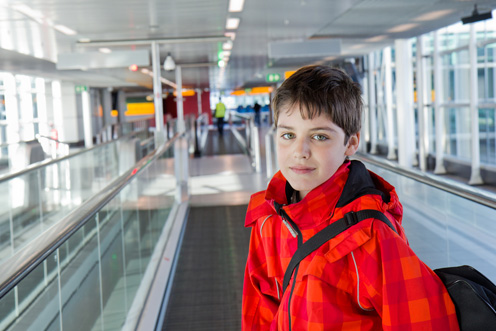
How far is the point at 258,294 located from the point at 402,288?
1.72 ft

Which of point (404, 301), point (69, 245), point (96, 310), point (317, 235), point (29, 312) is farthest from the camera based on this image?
point (96, 310)

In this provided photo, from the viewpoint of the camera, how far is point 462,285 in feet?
3.92

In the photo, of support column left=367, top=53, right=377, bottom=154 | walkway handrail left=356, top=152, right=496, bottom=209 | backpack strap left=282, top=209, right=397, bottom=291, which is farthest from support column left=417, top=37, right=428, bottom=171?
backpack strap left=282, top=209, right=397, bottom=291

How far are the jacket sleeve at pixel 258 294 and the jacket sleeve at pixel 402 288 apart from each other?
0.42 m

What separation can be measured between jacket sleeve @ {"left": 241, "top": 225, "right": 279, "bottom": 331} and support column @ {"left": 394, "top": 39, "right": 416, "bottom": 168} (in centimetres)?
1333

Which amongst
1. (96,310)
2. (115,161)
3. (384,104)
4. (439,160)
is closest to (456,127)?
(439,160)

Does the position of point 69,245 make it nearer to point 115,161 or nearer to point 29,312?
point 29,312

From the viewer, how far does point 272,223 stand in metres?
1.51

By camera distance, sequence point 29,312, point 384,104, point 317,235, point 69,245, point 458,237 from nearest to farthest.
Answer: point 317,235 < point 29,312 < point 69,245 < point 458,237 < point 384,104

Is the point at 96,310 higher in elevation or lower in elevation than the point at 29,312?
lower

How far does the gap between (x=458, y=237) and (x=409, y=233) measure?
1176 mm

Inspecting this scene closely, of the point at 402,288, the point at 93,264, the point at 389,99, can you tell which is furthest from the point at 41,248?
the point at 389,99

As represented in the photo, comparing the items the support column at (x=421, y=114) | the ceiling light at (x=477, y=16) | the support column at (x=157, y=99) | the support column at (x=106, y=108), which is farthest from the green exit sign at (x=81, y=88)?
the ceiling light at (x=477, y=16)

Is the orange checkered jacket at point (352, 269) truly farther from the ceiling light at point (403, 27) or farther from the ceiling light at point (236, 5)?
the ceiling light at point (403, 27)
